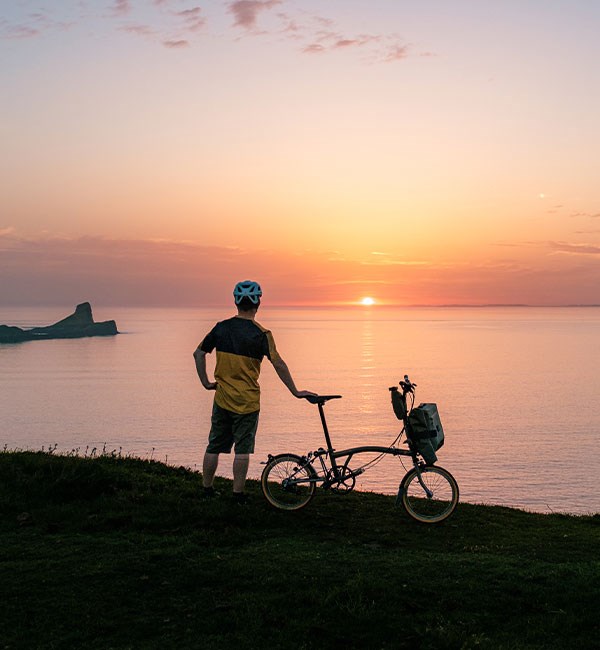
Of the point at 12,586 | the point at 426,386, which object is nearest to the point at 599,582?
the point at 12,586

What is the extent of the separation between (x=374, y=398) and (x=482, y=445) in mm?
32445

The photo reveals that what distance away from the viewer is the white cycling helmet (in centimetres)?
974

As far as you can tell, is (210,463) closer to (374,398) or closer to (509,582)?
(509,582)

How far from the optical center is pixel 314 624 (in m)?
6.22

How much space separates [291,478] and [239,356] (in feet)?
6.94

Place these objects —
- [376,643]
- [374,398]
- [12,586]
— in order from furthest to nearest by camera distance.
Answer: [374,398] < [12,586] < [376,643]

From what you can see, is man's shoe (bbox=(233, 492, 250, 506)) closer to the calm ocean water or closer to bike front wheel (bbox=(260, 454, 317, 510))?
bike front wheel (bbox=(260, 454, 317, 510))

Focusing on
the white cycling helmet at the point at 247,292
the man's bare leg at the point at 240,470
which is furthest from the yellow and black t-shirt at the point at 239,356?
the man's bare leg at the point at 240,470

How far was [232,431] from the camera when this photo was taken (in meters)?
10.1

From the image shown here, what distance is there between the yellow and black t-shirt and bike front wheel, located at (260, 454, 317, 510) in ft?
3.20

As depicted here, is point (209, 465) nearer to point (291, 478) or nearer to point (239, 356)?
point (291, 478)

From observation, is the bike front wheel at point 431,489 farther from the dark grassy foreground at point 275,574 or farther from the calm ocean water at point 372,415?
the calm ocean water at point 372,415

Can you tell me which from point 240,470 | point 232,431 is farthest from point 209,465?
point 232,431

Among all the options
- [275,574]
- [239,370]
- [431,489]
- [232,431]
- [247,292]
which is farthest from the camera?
[232,431]
